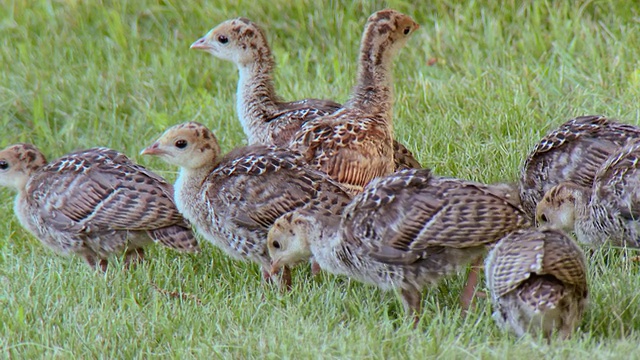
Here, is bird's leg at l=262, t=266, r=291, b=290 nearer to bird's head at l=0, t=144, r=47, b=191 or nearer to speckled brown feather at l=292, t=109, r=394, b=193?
speckled brown feather at l=292, t=109, r=394, b=193

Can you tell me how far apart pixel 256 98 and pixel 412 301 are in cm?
268

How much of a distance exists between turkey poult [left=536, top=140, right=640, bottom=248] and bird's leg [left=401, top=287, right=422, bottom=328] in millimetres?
1279

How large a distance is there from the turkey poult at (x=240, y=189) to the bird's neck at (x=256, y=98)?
1.16 metres

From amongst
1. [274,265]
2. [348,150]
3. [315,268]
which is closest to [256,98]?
[348,150]

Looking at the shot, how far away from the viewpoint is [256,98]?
7754mm

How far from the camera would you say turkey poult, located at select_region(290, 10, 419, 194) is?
6586 millimetres

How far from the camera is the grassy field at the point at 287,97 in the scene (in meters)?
5.23

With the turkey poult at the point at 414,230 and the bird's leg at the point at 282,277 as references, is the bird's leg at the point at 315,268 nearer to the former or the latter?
the bird's leg at the point at 282,277

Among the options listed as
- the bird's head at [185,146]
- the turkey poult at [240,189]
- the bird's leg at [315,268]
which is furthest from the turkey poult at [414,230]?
the bird's head at [185,146]

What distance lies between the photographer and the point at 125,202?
6383 mm

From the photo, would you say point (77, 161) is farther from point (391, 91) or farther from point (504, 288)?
point (504, 288)

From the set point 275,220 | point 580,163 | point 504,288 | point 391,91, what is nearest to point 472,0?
point 391,91

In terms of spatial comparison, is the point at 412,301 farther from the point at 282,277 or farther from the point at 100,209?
the point at 100,209

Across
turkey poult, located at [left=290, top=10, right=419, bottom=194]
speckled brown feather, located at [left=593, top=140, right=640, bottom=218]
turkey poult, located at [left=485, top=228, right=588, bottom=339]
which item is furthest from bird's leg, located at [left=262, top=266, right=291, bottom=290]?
speckled brown feather, located at [left=593, top=140, right=640, bottom=218]
